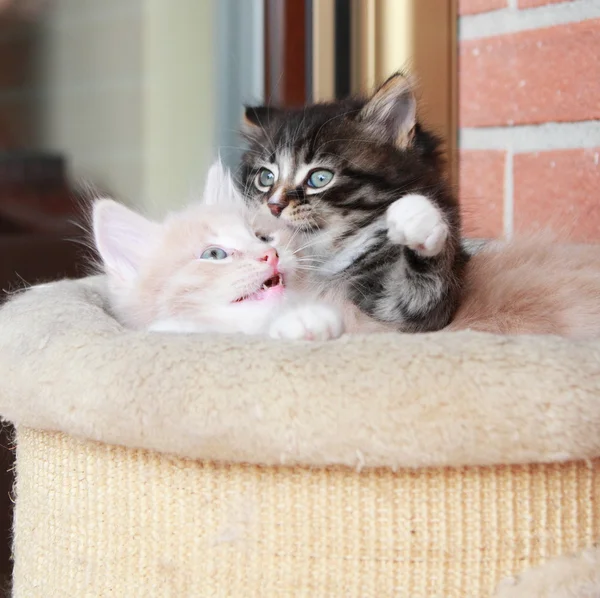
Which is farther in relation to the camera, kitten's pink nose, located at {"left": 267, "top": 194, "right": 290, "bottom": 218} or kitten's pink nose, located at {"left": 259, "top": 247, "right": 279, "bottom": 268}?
kitten's pink nose, located at {"left": 267, "top": 194, "right": 290, "bottom": 218}

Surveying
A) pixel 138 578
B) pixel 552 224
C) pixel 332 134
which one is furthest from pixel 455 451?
pixel 552 224

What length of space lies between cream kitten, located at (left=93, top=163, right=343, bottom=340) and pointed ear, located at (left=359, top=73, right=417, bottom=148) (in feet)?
0.84

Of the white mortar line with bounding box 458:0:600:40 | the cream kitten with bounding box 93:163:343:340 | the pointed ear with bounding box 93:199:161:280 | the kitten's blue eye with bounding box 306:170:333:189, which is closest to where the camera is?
the cream kitten with bounding box 93:163:343:340

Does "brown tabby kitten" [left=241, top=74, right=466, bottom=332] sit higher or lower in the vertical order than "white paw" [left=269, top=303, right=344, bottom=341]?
higher

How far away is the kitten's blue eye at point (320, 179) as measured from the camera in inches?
52.0

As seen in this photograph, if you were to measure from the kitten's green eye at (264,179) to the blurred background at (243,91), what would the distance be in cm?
54

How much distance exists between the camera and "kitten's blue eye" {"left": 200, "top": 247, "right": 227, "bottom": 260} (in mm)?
1158

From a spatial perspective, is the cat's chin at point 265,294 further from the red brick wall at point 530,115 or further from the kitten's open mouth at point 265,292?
the red brick wall at point 530,115

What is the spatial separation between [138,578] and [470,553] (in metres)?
0.34

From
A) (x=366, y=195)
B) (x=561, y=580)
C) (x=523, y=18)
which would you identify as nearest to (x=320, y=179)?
(x=366, y=195)

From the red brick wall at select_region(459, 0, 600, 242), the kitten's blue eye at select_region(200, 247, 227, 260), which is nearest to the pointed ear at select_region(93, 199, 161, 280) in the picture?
the kitten's blue eye at select_region(200, 247, 227, 260)

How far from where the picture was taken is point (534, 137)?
1.88m

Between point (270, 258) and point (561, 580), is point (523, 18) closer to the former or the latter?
point (270, 258)

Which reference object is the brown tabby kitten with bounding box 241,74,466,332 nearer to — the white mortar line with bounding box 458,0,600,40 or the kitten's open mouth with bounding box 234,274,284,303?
the kitten's open mouth with bounding box 234,274,284,303
